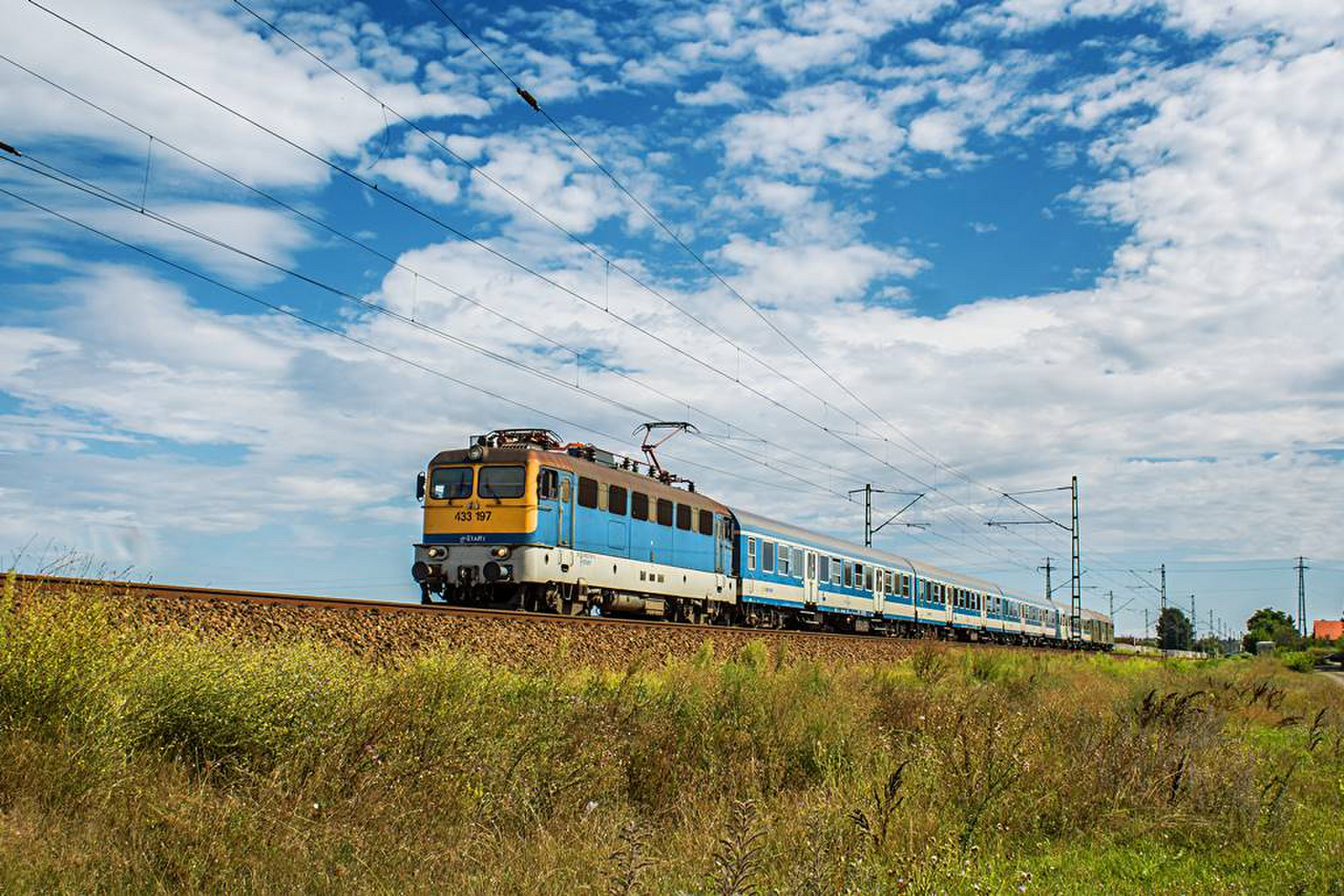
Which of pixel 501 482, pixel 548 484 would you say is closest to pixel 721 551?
pixel 548 484

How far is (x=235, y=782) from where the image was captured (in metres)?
7.66

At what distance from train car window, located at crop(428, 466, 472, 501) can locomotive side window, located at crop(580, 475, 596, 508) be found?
2.29 metres

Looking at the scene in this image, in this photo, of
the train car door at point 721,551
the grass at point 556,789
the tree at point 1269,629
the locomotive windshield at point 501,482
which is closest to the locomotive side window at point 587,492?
the locomotive windshield at point 501,482

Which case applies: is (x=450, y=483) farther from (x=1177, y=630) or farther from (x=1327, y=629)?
(x=1177, y=630)

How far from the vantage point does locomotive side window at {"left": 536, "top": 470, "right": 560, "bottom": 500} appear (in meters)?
20.9


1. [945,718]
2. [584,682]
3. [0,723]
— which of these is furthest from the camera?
[584,682]

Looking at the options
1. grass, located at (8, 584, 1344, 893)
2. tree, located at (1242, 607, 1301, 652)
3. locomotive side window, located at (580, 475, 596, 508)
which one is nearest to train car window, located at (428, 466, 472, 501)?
locomotive side window, located at (580, 475, 596, 508)

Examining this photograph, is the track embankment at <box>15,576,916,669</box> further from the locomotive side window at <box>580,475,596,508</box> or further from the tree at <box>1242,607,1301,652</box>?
the tree at <box>1242,607,1301,652</box>

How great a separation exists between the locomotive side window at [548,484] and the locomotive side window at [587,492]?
89 centimetres

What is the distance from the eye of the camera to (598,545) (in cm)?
2267

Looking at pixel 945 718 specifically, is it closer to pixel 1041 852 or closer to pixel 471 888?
pixel 1041 852

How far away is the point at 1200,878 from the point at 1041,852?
3.68 feet

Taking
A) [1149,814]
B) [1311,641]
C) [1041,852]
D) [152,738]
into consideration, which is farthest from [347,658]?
[1311,641]

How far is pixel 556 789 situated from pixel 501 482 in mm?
12974
